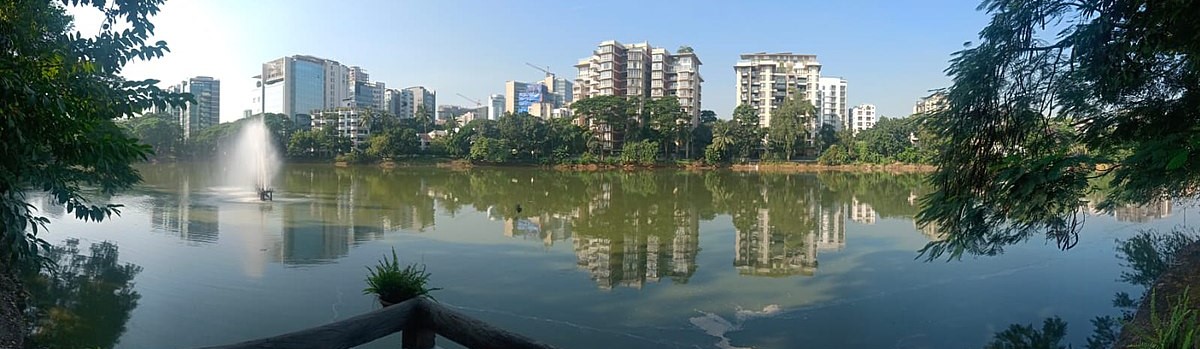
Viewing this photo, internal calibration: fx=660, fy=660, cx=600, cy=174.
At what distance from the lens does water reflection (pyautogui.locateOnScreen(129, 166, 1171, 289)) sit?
10.2 m

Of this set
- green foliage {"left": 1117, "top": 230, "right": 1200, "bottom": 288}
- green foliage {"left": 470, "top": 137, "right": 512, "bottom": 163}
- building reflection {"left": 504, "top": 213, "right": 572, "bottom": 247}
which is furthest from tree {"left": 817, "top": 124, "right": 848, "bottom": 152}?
building reflection {"left": 504, "top": 213, "right": 572, "bottom": 247}

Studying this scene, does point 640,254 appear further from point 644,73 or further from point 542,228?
point 644,73

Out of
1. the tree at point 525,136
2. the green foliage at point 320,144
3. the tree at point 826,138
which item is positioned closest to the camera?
the tree at point 525,136

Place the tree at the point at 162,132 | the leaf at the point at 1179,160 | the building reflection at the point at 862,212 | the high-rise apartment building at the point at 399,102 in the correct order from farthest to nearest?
the high-rise apartment building at the point at 399,102 < the tree at the point at 162,132 < the building reflection at the point at 862,212 < the leaf at the point at 1179,160

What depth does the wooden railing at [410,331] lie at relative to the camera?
203 cm

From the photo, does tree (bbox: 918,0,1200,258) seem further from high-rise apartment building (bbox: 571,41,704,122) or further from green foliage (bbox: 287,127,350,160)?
high-rise apartment building (bbox: 571,41,704,122)

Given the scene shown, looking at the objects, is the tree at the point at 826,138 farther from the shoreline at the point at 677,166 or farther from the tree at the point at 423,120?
the tree at the point at 423,120

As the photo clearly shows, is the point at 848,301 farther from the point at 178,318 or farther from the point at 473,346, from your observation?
the point at 178,318

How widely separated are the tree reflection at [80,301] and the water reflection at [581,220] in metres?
1.58

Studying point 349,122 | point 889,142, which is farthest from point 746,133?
point 349,122

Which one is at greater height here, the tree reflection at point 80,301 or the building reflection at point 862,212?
the building reflection at point 862,212

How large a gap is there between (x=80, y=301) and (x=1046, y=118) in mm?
9513

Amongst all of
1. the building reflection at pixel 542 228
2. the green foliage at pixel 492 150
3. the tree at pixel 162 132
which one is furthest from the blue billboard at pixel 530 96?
the building reflection at pixel 542 228

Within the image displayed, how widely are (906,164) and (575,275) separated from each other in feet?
161
